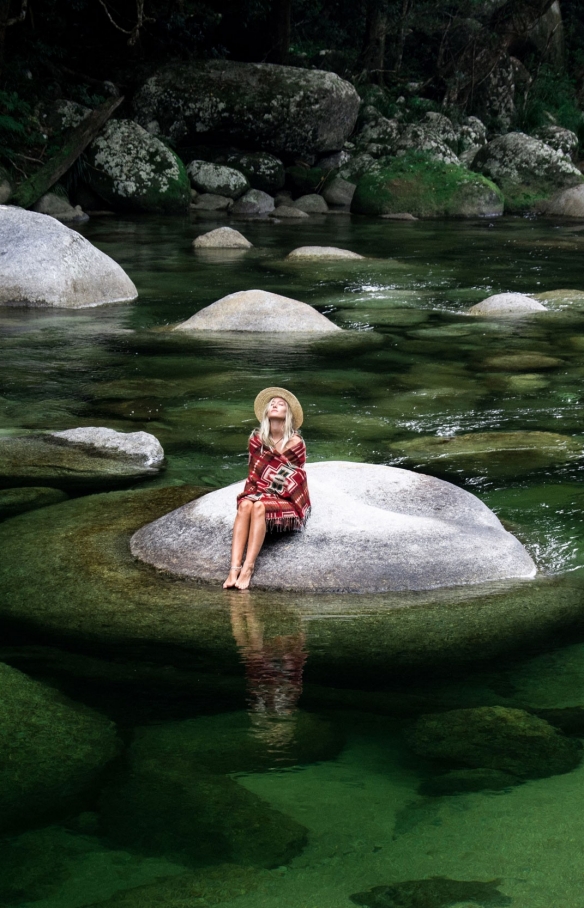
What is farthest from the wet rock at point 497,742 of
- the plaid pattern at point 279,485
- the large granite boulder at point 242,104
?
the large granite boulder at point 242,104

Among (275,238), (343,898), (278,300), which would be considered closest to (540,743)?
(343,898)

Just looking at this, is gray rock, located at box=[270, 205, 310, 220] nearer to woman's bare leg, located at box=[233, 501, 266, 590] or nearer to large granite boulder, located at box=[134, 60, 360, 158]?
large granite boulder, located at box=[134, 60, 360, 158]

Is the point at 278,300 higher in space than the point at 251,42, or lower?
lower

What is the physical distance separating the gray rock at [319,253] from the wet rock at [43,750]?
11347 mm

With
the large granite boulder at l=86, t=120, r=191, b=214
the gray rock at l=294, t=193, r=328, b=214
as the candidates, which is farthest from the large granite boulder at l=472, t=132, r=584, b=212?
the large granite boulder at l=86, t=120, r=191, b=214

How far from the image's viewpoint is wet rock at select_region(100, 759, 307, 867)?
2.59 metres

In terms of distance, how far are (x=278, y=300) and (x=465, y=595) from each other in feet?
20.2

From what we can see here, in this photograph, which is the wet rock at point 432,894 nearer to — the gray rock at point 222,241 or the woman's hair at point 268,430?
the woman's hair at point 268,430

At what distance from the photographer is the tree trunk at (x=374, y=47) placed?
1045 inches

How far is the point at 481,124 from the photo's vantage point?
1014 inches

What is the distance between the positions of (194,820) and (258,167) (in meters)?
19.8

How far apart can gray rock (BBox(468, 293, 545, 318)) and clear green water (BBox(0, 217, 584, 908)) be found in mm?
1689

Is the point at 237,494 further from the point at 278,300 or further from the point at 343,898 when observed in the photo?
the point at 278,300

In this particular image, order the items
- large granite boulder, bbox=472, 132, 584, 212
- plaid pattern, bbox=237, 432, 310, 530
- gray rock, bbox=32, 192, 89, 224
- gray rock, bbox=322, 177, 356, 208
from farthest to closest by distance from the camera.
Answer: large granite boulder, bbox=472, 132, 584, 212 < gray rock, bbox=322, 177, 356, 208 < gray rock, bbox=32, 192, 89, 224 < plaid pattern, bbox=237, 432, 310, 530
